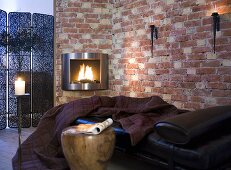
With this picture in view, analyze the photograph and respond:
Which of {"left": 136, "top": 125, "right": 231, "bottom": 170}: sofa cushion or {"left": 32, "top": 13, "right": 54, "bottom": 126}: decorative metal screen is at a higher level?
{"left": 32, "top": 13, "right": 54, "bottom": 126}: decorative metal screen

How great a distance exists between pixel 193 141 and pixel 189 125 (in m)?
0.09

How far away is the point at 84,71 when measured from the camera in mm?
4238

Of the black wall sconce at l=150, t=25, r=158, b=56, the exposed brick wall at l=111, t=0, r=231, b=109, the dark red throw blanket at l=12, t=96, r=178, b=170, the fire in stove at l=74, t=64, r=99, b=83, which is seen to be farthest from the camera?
the fire in stove at l=74, t=64, r=99, b=83

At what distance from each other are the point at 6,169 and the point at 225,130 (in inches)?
66.2

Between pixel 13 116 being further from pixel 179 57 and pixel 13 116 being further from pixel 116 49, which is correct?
pixel 179 57

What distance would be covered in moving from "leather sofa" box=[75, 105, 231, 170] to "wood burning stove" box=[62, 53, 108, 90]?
230 cm

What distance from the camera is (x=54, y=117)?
290 centimetres

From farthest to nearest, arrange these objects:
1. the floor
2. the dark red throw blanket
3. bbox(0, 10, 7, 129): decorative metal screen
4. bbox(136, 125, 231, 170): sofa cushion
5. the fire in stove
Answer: the fire in stove → bbox(0, 10, 7, 129): decorative metal screen → the floor → the dark red throw blanket → bbox(136, 125, 231, 170): sofa cushion

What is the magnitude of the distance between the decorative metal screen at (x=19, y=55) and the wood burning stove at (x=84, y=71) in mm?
520

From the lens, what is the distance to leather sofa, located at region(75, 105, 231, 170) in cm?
161

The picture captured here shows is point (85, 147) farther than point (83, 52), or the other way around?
point (83, 52)

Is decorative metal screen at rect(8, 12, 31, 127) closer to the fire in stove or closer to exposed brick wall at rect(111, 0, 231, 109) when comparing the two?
the fire in stove

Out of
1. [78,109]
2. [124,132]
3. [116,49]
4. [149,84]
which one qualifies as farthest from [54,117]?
[116,49]

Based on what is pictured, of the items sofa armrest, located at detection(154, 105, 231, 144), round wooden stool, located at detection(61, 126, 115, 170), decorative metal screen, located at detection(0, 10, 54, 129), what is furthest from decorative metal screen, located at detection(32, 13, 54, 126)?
sofa armrest, located at detection(154, 105, 231, 144)
